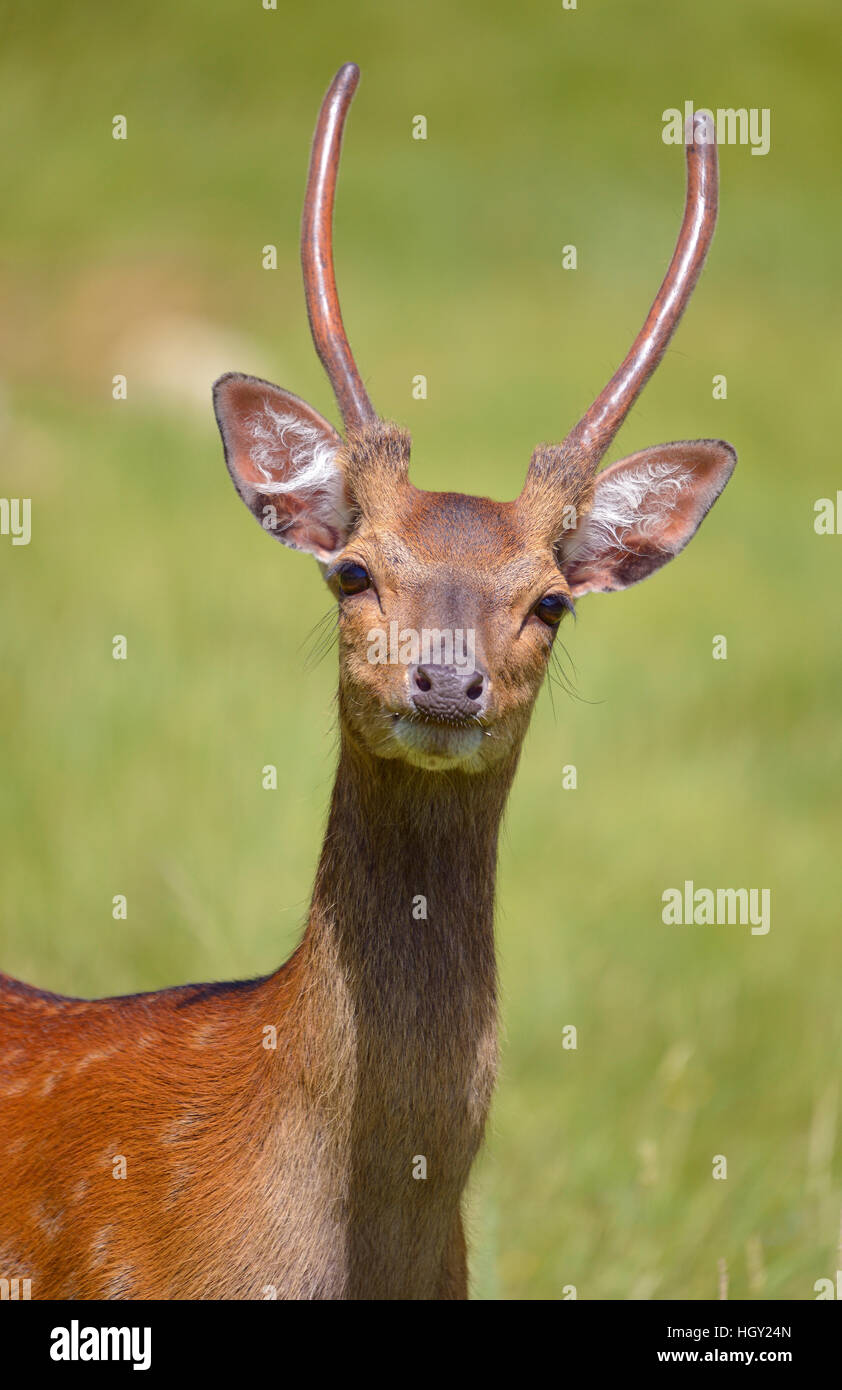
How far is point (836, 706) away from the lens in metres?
13.0

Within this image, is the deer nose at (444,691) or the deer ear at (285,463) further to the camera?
the deer ear at (285,463)

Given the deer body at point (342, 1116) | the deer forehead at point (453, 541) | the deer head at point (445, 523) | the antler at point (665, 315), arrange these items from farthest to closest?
1. the antler at point (665, 315)
2. the deer body at point (342, 1116)
3. the deer forehead at point (453, 541)
4. the deer head at point (445, 523)

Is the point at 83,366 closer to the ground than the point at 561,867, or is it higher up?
higher up

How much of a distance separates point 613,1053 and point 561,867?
2.32 metres

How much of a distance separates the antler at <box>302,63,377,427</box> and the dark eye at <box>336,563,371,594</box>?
1.42 ft

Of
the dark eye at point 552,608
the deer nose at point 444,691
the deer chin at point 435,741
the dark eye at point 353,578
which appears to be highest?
the dark eye at point 353,578

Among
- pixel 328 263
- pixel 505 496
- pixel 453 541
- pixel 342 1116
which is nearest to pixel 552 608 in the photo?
pixel 453 541

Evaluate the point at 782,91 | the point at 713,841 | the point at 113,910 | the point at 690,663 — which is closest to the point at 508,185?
the point at 782,91

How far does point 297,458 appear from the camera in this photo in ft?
→ 13.4

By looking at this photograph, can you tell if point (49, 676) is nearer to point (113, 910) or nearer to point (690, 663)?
point (113, 910)

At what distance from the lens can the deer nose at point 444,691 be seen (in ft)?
11.0

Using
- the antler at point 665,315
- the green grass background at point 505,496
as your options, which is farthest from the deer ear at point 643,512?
the green grass background at point 505,496

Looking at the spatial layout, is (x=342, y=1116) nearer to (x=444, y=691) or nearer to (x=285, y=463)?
(x=444, y=691)

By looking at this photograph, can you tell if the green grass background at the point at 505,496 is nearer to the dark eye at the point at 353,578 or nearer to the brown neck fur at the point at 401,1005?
the brown neck fur at the point at 401,1005
